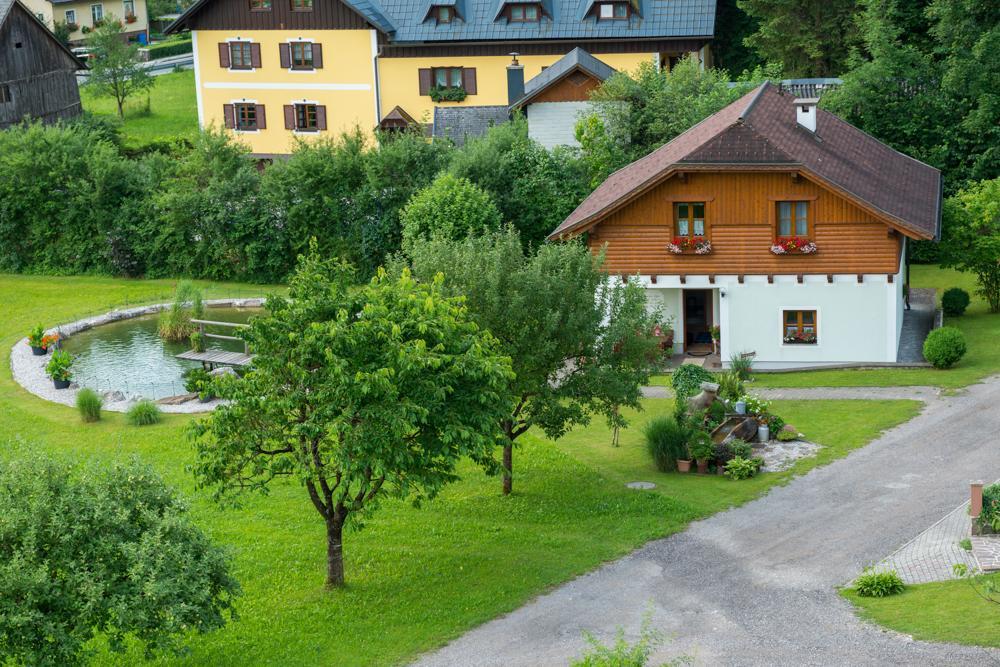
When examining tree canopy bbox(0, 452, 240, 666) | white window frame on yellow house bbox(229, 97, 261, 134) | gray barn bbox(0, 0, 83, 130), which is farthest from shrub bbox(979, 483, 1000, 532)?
gray barn bbox(0, 0, 83, 130)

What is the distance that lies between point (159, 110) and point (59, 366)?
45026mm

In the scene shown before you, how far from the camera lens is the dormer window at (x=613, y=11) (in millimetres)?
62094

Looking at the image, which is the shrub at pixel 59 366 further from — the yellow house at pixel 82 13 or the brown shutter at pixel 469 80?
the yellow house at pixel 82 13

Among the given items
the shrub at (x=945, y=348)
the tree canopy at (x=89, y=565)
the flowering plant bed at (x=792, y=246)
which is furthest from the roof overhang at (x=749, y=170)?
the tree canopy at (x=89, y=565)

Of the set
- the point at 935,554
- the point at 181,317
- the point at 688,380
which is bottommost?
the point at 935,554

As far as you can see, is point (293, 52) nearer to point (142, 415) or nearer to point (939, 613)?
point (142, 415)

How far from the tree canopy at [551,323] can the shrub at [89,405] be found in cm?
1035

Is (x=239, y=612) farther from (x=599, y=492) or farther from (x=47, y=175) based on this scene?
(x=47, y=175)

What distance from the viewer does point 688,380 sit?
107 feet

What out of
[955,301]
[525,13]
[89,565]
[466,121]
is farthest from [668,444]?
[525,13]

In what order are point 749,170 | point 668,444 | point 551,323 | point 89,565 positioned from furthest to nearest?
1. point 749,170
2. point 668,444
3. point 551,323
4. point 89,565

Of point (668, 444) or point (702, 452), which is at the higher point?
point (668, 444)

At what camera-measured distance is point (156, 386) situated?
125ft

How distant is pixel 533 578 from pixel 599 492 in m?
4.87
